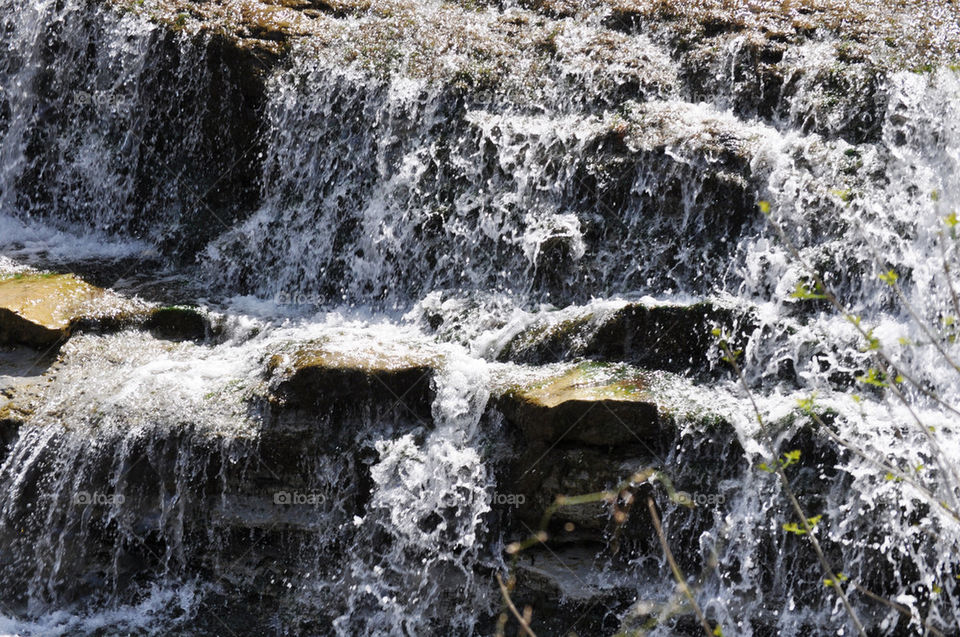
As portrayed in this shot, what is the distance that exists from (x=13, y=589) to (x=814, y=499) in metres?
4.29

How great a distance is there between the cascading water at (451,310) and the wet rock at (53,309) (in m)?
0.17

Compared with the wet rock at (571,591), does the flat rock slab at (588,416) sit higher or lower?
higher

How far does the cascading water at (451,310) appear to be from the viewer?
17.3ft

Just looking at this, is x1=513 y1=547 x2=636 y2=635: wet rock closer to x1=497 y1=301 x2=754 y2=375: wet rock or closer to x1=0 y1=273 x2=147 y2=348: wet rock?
x1=497 y1=301 x2=754 y2=375: wet rock

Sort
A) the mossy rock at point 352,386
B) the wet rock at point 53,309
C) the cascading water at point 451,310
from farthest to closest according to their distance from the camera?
the wet rock at point 53,309, the mossy rock at point 352,386, the cascading water at point 451,310

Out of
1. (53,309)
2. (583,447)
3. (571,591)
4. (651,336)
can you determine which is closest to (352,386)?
(583,447)

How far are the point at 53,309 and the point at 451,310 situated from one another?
261cm

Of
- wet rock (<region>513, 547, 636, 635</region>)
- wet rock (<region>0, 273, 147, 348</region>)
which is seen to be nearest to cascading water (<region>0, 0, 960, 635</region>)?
wet rock (<region>513, 547, 636, 635</region>)

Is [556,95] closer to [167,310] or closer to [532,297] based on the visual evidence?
[532,297]

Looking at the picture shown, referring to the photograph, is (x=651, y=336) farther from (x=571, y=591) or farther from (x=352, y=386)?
(x=352, y=386)

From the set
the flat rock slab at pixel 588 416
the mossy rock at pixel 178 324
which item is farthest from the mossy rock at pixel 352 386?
the mossy rock at pixel 178 324

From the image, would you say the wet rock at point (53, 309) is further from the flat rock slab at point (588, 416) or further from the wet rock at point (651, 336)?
the flat rock slab at point (588, 416)

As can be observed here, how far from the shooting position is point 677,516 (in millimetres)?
5281

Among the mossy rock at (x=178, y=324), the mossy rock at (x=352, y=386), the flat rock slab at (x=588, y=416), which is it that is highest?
the flat rock slab at (x=588, y=416)
